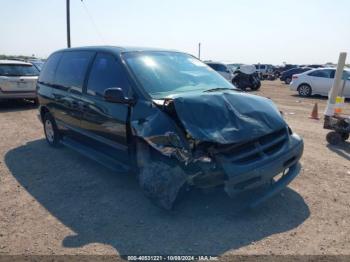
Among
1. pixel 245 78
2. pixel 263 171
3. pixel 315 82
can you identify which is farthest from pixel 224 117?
pixel 245 78

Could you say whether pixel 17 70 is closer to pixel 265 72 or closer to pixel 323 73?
pixel 323 73

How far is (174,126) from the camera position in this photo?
382 centimetres

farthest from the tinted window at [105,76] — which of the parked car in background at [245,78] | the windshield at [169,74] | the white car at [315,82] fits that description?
the parked car in background at [245,78]

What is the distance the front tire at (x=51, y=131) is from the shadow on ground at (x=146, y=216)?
5.02 ft

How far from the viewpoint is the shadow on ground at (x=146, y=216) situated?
11.6ft

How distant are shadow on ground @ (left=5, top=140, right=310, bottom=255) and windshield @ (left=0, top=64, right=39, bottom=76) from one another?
7.89m

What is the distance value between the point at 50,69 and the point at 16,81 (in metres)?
5.76

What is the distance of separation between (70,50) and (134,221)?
12.4ft

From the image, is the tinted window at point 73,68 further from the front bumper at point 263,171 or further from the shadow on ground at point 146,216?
the front bumper at point 263,171

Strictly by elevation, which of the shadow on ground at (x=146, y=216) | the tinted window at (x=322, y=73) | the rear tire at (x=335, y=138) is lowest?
the shadow on ground at (x=146, y=216)

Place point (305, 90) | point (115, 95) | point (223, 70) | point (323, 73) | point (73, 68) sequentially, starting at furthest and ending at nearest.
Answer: point (223, 70)
point (305, 90)
point (323, 73)
point (73, 68)
point (115, 95)

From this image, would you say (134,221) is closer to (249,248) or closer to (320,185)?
(249,248)

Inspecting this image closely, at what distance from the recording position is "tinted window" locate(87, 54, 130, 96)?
4.70 meters

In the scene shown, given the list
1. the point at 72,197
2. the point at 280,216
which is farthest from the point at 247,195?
the point at 72,197
